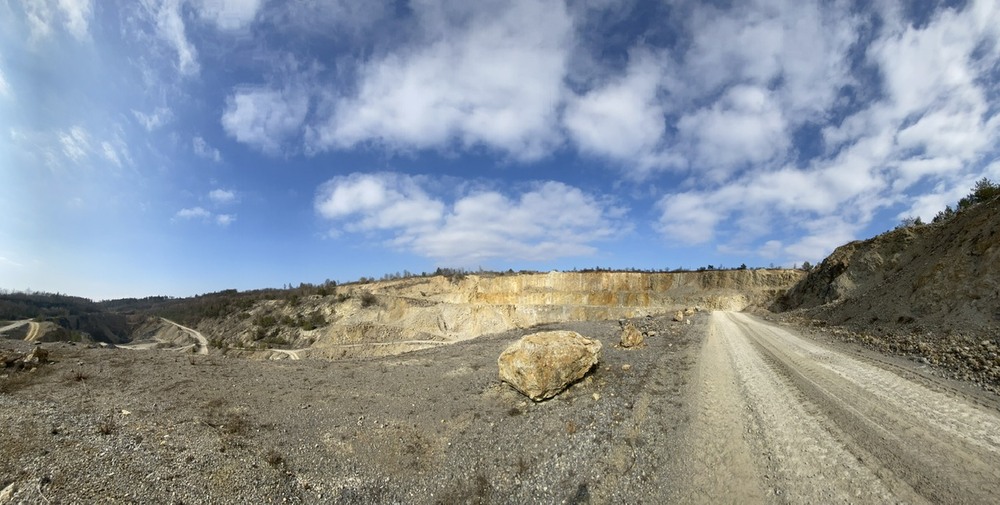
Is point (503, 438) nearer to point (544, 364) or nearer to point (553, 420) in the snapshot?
point (553, 420)

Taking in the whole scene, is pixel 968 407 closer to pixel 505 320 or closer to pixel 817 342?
pixel 817 342

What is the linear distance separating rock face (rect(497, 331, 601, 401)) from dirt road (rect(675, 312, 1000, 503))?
254cm

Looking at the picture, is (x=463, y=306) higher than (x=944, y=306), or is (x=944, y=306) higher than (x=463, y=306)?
(x=944, y=306)

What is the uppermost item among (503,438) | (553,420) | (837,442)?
(837,442)

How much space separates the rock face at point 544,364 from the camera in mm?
8812

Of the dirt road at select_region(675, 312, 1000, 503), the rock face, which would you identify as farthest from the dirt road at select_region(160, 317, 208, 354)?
the dirt road at select_region(675, 312, 1000, 503)

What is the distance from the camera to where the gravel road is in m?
5.37

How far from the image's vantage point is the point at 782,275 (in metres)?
62.5

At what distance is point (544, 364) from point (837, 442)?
504 centimetres

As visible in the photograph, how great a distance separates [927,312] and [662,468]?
16.5 m

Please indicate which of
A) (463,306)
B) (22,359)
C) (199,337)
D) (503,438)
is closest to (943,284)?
(503,438)

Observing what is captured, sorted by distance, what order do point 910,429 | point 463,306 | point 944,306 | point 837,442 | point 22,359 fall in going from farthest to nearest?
point 463,306
point 944,306
point 22,359
point 910,429
point 837,442

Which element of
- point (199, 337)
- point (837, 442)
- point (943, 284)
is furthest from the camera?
point (199, 337)

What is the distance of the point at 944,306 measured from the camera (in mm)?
14359
